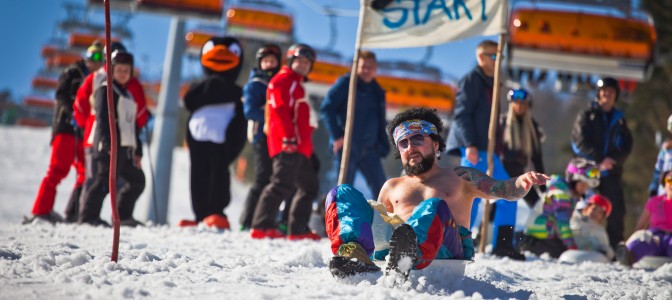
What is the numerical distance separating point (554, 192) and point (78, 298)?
18.9 feet

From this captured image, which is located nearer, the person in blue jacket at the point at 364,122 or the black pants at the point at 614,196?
the person in blue jacket at the point at 364,122

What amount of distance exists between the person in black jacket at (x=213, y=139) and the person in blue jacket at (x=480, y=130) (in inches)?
94.2

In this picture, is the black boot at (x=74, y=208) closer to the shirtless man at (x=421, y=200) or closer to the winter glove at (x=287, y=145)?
the winter glove at (x=287, y=145)

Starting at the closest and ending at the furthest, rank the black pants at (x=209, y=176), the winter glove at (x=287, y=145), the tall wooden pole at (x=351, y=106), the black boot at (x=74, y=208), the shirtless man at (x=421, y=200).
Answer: the shirtless man at (x=421, y=200), the tall wooden pole at (x=351, y=106), the winter glove at (x=287, y=145), the black boot at (x=74, y=208), the black pants at (x=209, y=176)

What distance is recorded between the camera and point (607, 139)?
27.4 feet

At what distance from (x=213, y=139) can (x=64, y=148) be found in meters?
1.48

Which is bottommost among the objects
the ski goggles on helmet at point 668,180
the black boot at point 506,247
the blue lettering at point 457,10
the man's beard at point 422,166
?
the black boot at point 506,247

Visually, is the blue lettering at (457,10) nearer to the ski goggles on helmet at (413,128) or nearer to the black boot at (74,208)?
the ski goggles on helmet at (413,128)

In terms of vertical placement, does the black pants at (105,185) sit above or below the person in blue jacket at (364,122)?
below

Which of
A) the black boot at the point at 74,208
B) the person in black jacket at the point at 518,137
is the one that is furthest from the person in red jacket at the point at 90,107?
the person in black jacket at the point at 518,137

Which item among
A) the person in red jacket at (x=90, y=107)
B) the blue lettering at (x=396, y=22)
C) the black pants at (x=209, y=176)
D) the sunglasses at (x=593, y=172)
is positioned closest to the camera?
the blue lettering at (x=396, y=22)

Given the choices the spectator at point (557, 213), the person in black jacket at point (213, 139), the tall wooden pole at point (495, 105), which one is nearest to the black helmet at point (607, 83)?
the spectator at point (557, 213)

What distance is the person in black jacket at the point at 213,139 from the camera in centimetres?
853

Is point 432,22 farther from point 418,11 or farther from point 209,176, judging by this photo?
point 209,176
